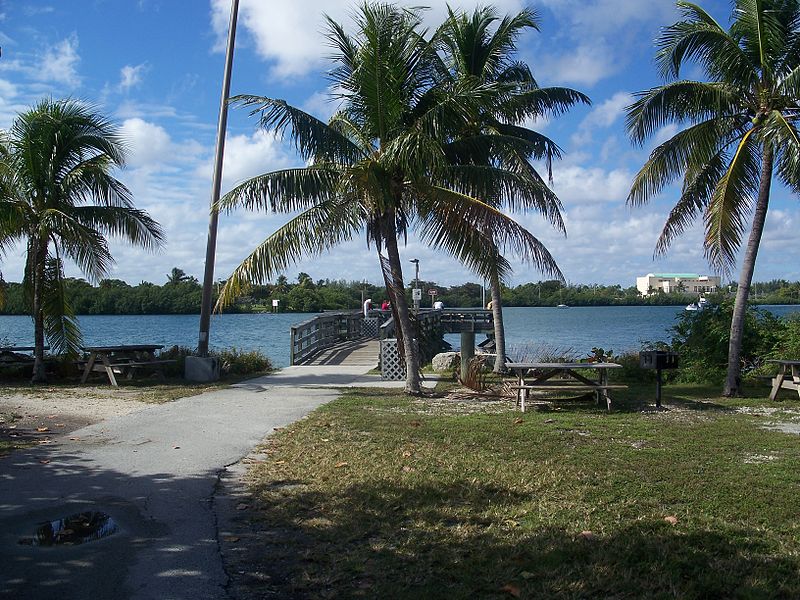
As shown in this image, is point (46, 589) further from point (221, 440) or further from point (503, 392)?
point (503, 392)

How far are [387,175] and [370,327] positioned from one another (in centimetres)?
2066

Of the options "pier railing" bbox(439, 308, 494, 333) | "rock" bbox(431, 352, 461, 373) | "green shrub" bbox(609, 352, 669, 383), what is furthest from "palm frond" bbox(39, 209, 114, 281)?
"pier railing" bbox(439, 308, 494, 333)

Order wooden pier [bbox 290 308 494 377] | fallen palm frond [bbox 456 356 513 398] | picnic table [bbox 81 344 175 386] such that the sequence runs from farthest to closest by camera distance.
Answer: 1. wooden pier [bbox 290 308 494 377]
2. picnic table [bbox 81 344 175 386]
3. fallen palm frond [bbox 456 356 513 398]

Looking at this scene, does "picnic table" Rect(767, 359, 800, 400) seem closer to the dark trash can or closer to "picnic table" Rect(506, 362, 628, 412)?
the dark trash can

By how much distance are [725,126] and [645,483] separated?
9.49m

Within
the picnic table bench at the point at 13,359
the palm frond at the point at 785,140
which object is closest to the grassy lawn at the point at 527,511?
the palm frond at the point at 785,140

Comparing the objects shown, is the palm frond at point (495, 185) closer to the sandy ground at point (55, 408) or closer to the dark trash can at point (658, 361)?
the dark trash can at point (658, 361)

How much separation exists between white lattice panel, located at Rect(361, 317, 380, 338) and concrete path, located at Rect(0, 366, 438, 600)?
21.5 metres

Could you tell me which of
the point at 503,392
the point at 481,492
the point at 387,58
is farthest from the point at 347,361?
the point at 481,492

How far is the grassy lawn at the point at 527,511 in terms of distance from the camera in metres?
4.27

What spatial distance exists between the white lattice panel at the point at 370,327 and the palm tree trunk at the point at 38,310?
60.7 feet

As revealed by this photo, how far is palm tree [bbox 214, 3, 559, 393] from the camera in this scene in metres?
12.1

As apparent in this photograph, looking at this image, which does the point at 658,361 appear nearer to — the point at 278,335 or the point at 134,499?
the point at 134,499

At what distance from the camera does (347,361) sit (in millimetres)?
22172
